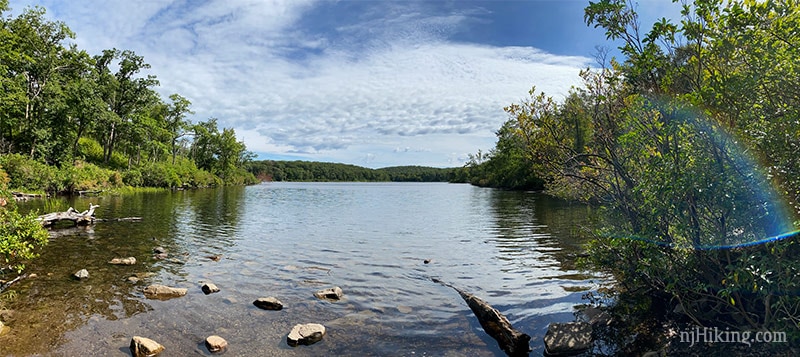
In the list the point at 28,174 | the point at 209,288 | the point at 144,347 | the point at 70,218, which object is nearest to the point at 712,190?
the point at 144,347

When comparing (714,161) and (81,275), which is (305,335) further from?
(81,275)

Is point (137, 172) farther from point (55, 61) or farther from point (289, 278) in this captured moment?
point (289, 278)

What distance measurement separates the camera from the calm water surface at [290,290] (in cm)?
777

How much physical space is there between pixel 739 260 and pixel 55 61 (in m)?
63.6

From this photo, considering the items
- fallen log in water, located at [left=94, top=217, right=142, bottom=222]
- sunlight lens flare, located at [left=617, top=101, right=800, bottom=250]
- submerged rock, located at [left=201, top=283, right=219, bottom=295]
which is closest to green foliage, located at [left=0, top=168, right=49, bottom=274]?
submerged rock, located at [left=201, top=283, right=219, bottom=295]

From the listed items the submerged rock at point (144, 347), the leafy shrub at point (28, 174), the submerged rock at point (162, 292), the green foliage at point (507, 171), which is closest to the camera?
the submerged rock at point (144, 347)

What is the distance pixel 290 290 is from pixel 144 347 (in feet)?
15.0

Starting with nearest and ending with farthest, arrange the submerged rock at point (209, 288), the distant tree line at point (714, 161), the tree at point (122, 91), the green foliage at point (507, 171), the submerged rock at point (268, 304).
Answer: the distant tree line at point (714, 161), the submerged rock at point (268, 304), the submerged rock at point (209, 288), the tree at point (122, 91), the green foliage at point (507, 171)

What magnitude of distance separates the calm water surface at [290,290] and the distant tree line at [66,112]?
96.3ft

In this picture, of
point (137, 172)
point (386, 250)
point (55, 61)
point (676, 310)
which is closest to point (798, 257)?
point (676, 310)

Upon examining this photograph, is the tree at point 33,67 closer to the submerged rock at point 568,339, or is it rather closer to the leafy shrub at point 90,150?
the leafy shrub at point 90,150

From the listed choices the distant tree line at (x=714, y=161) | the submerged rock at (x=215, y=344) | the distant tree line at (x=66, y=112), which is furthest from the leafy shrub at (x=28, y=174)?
the distant tree line at (x=714, y=161)

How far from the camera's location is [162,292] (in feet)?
34.1

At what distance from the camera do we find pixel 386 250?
18.2 metres
